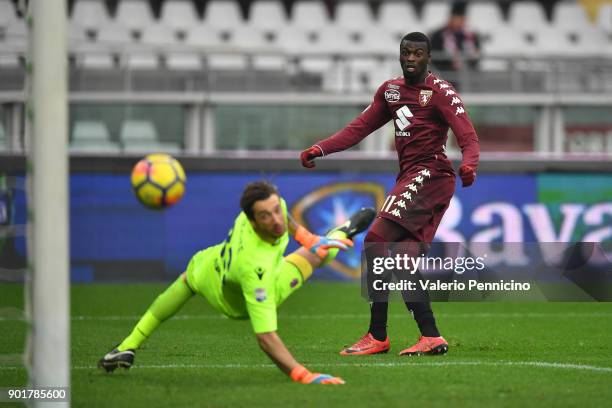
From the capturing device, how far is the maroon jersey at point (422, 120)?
27.1ft

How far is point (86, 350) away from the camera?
873 centimetres

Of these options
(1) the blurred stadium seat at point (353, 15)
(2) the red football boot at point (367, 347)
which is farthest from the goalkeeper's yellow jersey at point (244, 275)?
(1) the blurred stadium seat at point (353, 15)

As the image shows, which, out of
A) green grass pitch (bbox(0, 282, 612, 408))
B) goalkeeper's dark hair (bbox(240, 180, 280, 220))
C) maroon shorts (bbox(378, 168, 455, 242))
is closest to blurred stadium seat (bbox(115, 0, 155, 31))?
green grass pitch (bbox(0, 282, 612, 408))

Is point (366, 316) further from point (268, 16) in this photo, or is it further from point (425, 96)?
point (268, 16)

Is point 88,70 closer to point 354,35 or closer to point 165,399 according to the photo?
point 354,35

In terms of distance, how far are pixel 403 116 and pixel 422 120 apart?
0.14m

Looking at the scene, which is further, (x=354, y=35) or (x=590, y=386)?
(x=354, y=35)

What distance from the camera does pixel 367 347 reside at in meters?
8.43

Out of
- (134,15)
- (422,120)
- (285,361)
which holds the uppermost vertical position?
(134,15)

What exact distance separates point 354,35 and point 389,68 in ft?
17.9

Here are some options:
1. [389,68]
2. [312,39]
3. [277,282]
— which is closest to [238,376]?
[277,282]

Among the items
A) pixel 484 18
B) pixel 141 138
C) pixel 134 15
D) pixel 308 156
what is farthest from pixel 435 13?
pixel 308 156

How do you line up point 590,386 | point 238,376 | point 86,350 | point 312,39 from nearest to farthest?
point 590,386
point 238,376
point 86,350
point 312,39

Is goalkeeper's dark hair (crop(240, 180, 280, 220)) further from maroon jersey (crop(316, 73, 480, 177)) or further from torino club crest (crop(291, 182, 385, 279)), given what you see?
torino club crest (crop(291, 182, 385, 279))
